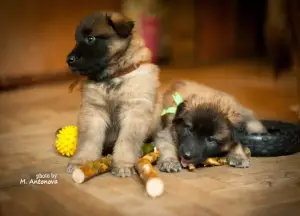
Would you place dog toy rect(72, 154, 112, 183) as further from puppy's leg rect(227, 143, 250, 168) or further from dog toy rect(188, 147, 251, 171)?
puppy's leg rect(227, 143, 250, 168)

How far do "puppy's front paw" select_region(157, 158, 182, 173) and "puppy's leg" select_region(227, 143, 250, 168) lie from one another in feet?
0.66

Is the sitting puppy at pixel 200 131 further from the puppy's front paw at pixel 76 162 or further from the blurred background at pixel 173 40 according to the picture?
the blurred background at pixel 173 40

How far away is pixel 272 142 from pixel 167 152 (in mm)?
421

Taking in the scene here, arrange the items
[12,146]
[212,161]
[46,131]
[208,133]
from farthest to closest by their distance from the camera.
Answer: [46,131] → [12,146] → [212,161] → [208,133]

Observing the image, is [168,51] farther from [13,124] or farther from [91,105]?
[91,105]

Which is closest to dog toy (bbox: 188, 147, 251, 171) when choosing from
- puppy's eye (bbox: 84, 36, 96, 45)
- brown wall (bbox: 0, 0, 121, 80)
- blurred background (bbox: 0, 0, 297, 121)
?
puppy's eye (bbox: 84, 36, 96, 45)

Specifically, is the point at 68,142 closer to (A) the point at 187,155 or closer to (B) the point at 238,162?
(A) the point at 187,155

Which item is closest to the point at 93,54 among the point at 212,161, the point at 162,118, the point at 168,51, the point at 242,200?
the point at 162,118

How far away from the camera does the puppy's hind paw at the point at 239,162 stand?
190 cm

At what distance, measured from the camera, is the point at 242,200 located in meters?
1.59

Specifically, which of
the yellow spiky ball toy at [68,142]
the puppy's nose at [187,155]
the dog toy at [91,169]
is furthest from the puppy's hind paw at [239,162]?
the yellow spiky ball toy at [68,142]

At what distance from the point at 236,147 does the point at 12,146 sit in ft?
3.09

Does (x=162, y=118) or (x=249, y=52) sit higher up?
(x=162, y=118)

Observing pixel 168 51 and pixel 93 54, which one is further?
pixel 168 51
